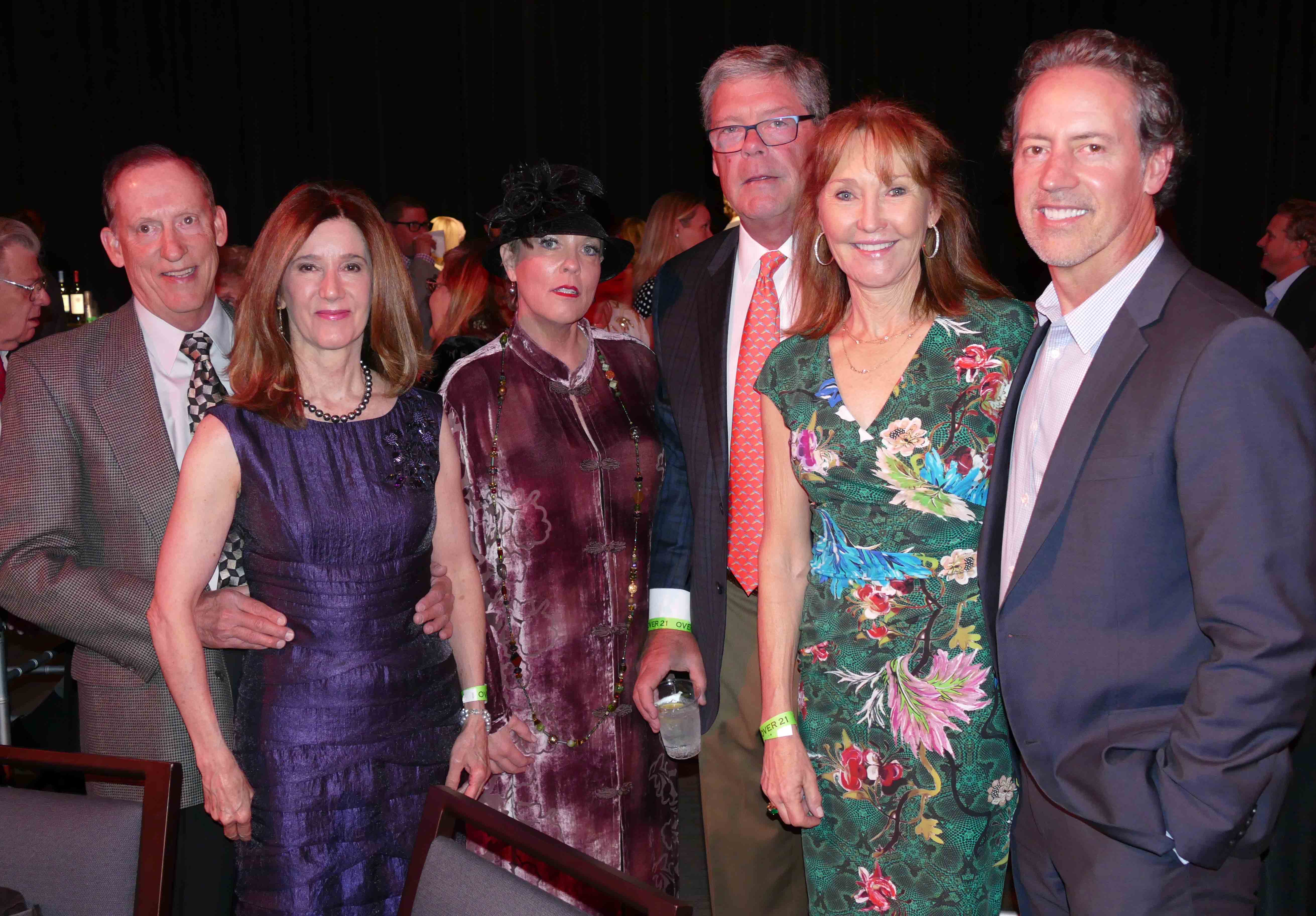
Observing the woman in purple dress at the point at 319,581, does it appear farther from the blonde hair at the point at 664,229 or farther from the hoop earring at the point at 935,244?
the blonde hair at the point at 664,229

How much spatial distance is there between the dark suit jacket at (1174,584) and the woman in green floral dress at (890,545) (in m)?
0.20

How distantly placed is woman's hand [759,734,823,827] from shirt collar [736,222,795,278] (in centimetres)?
109

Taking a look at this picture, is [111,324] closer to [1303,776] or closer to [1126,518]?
[1126,518]

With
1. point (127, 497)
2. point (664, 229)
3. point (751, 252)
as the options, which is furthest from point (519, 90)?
point (127, 497)

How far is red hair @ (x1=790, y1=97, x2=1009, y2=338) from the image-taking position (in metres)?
1.94

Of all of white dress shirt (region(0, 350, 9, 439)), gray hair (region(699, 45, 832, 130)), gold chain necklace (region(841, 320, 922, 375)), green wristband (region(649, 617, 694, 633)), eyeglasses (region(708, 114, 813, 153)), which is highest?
gray hair (region(699, 45, 832, 130))

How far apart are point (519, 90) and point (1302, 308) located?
568cm

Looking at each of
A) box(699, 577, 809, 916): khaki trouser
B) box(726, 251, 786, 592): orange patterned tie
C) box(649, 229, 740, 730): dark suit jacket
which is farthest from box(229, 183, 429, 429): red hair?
box(699, 577, 809, 916): khaki trouser

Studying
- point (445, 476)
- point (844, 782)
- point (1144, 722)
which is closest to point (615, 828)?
point (844, 782)

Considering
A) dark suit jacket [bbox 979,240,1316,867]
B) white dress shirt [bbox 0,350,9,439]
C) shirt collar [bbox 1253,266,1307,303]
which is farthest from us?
shirt collar [bbox 1253,266,1307,303]

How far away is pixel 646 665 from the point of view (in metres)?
2.46

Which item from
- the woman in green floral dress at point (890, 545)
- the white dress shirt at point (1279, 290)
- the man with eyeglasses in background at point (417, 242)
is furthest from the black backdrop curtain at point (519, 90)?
the woman in green floral dress at point (890, 545)

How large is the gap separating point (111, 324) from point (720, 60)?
1540 mm

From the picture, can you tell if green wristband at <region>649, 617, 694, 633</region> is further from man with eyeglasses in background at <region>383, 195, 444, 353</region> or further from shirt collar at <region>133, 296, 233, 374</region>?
man with eyeglasses in background at <region>383, 195, 444, 353</region>
